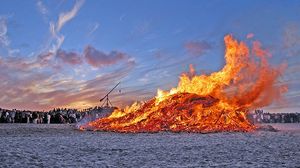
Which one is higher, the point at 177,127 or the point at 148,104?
the point at 148,104

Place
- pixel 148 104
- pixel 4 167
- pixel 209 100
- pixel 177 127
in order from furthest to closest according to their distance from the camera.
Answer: pixel 148 104 → pixel 209 100 → pixel 177 127 → pixel 4 167

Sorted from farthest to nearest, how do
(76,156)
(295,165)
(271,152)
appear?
1. (271,152)
2. (76,156)
3. (295,165)

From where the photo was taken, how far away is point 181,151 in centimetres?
1742

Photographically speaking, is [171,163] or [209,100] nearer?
[171,163]

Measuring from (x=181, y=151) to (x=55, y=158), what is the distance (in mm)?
5514

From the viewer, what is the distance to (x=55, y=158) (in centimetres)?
1480

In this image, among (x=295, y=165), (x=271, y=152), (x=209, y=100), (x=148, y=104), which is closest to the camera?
(x=295, y=165)

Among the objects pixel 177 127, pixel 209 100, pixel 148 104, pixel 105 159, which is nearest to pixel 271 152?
pixel 105 159

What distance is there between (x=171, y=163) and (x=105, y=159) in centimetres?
253

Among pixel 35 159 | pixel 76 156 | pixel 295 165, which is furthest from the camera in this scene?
pixel 76 156

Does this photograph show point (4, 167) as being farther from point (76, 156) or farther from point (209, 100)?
point (209, 100)

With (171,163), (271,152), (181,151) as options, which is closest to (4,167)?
(171,163)

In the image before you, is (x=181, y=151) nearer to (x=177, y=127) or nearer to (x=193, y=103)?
(x=177, y=127)

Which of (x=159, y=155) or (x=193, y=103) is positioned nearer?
(x=159, y=155)
